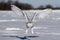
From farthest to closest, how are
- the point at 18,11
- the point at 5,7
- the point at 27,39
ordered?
the point at 5,7, the point at 18,11, the point at 27,39

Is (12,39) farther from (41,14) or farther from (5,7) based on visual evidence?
(5,7)

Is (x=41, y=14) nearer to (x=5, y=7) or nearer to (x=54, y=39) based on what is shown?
(x=54, y=39)

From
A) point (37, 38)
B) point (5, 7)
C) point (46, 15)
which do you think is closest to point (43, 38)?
point (37, 38)

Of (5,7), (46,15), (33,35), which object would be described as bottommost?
(5,7)

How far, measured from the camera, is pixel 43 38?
20.7ft

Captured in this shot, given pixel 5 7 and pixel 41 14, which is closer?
pixel 41 14

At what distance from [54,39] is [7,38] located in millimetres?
932

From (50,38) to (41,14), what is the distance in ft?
2.08

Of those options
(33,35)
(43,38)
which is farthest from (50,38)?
(33,35)

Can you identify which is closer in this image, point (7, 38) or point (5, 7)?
point (7, 38)

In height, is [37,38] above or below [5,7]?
above

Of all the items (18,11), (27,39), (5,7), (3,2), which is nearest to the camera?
(27,39)

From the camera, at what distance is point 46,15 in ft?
21.8

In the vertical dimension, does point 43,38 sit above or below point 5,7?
above
